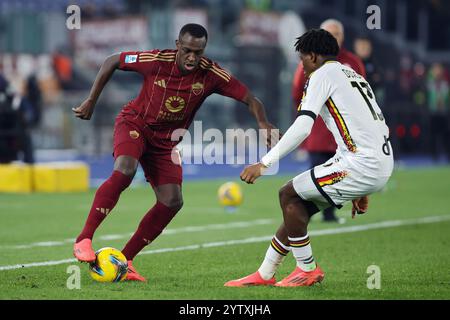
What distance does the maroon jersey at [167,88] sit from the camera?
8117mm

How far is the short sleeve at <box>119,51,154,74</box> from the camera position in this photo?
812 centimetres

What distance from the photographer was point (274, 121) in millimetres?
28594

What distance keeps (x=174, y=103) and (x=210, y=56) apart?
2231cm

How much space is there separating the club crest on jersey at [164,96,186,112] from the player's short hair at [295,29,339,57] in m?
1.13

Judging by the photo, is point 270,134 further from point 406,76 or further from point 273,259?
point 406,76

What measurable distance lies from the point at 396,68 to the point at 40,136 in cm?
1171

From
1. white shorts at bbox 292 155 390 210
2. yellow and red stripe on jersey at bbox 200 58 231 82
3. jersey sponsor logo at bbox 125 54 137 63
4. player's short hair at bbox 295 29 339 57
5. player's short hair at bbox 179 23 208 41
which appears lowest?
white shorts at bbox 292 155 390 210

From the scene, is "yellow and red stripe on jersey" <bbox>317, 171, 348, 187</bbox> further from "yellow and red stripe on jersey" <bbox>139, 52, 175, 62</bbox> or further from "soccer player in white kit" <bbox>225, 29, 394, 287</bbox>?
"yellow and red stripe on jersey" <bbox>139, 52, 175, 62</bbox>

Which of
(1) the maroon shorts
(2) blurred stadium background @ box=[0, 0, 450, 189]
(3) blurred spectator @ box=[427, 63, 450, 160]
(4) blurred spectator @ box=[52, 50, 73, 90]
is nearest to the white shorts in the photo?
(1) the maroon shorts

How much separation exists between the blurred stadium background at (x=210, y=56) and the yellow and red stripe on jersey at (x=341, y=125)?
20442 millimetres

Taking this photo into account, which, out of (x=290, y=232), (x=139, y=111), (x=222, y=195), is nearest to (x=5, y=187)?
(x=222, y=195)

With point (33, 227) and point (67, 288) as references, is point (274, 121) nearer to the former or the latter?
point (33, 227)

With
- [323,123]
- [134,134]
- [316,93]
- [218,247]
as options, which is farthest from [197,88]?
[323,123]

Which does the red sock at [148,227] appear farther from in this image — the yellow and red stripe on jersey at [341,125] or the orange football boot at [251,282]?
the yellow and red stripe on jersey at [341,125]
